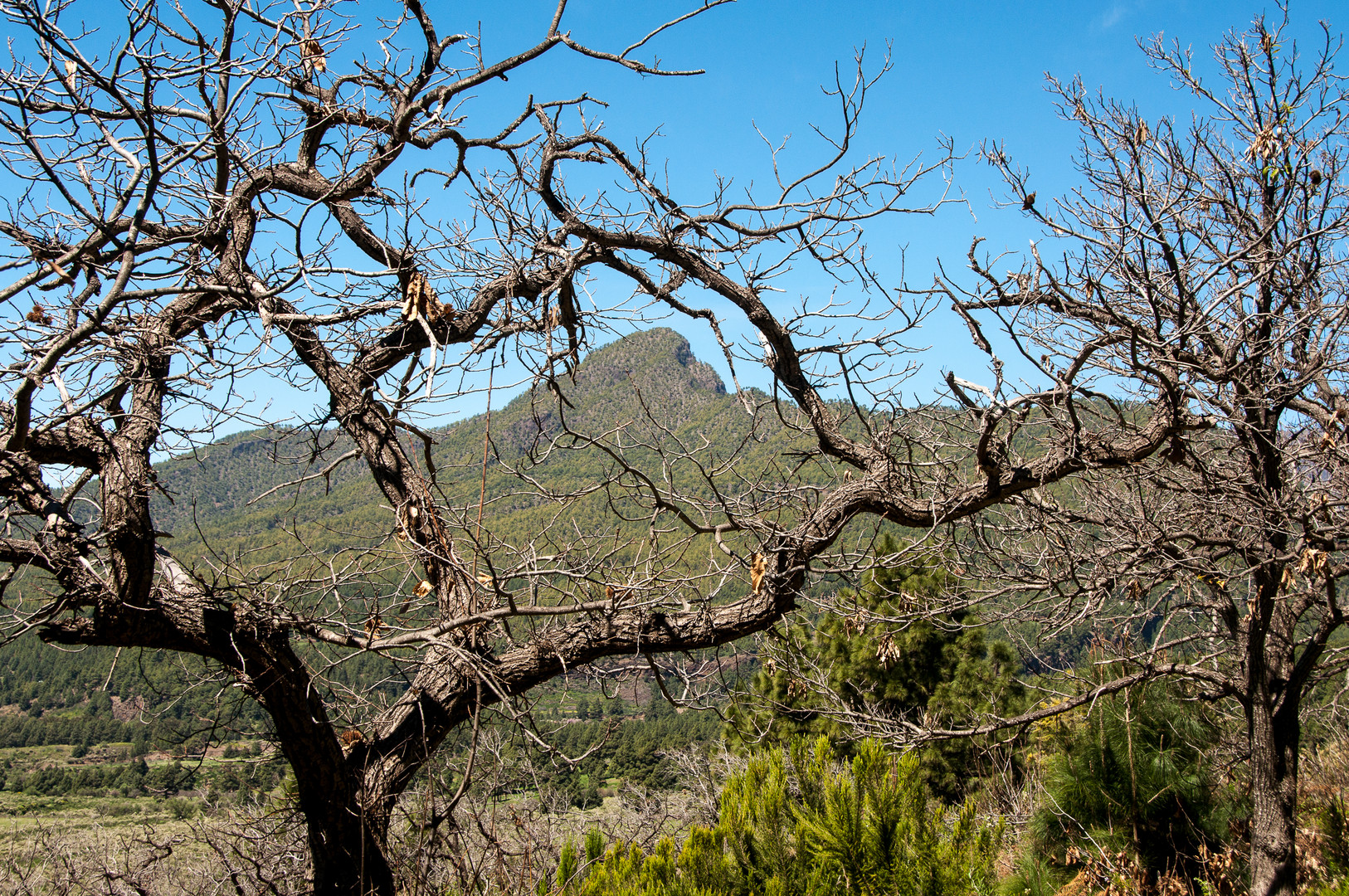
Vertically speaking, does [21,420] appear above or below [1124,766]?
above

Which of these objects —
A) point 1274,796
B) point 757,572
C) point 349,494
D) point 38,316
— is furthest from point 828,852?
point 349,494

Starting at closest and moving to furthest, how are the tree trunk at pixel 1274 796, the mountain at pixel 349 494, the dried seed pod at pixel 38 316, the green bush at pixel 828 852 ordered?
the dried seed pod at pixel 38 316 → the mountain at pixel 349 494 → the green bush at pixel 828 852 → the tree trunk at pixel 1274 796

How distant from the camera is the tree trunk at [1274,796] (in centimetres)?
435

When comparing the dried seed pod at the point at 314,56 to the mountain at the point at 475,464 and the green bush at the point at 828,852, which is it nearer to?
the mountain at the point at 475,464

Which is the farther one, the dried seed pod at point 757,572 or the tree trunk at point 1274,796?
the tree trunk at point 1274,796

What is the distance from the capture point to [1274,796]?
4.43m

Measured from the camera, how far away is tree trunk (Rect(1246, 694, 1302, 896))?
4.35 meters

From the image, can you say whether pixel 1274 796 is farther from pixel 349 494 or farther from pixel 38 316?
pixel 349 494

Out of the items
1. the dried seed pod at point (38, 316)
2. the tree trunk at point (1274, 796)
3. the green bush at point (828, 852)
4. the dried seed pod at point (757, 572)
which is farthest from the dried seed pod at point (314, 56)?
the tree trunk at point (1274, 796)

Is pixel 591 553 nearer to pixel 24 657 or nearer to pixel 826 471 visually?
pixel 826 471

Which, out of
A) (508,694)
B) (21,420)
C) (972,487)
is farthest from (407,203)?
(972,487)

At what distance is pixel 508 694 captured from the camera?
114 inches

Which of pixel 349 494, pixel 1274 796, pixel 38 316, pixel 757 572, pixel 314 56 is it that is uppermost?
pixel 349 494

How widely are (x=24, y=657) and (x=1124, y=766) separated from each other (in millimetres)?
68520
